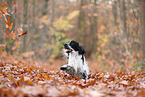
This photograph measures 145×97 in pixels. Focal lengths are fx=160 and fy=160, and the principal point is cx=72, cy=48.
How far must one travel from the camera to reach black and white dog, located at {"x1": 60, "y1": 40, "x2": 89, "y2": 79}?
4117 millimetres

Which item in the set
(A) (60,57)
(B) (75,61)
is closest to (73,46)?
(B) (75,61)

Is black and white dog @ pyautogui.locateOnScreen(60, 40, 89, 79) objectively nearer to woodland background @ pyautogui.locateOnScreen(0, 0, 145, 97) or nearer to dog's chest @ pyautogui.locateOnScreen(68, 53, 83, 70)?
dog's chest @ pyautogui.locateOnScreen(68, 53, 83, 70)

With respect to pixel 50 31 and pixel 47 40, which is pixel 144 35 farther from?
pixel 47 40

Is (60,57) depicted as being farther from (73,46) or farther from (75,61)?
(73,46)

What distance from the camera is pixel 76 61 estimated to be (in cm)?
423

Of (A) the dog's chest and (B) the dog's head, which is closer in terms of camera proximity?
(B) the dog's head

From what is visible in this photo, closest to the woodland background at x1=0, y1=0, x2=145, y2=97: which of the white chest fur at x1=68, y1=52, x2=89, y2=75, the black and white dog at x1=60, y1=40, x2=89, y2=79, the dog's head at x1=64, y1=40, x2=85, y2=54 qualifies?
the black and white dog at x1=60, y1=40, x2=89, y2=79

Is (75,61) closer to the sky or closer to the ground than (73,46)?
closer to the ground

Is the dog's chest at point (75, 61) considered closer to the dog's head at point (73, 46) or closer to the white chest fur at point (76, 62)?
the white chest fur at point (76, 62)

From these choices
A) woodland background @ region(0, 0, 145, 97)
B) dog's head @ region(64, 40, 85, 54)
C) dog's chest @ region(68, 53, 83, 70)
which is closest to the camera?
woodland background @ region(0, 0, 145, 97)

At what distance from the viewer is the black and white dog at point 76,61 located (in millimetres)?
4117

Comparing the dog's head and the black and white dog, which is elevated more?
the dog's head

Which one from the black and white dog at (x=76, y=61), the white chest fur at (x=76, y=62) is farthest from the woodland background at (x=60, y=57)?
the white chest fur at (x=76, y=62)

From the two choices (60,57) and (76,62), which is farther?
(60,57)
